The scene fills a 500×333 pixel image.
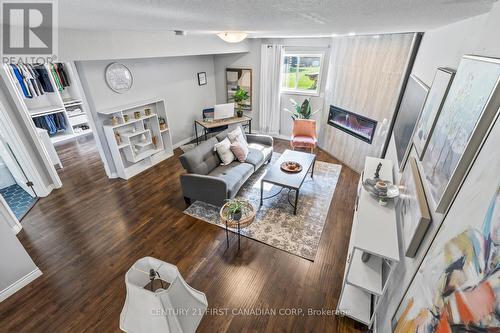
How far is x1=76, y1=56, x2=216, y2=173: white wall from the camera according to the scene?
12.0ft

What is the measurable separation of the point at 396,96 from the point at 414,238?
2.76 m

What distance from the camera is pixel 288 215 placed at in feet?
11.0

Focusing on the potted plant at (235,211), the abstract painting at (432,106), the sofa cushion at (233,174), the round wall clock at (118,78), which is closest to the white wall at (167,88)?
the round wall clock at (118,78)

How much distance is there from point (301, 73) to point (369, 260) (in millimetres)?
4604

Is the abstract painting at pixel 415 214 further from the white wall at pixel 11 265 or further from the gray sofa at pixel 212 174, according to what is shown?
the white wall at pixel 11 265

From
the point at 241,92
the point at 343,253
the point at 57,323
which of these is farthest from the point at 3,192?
the point at 343,253

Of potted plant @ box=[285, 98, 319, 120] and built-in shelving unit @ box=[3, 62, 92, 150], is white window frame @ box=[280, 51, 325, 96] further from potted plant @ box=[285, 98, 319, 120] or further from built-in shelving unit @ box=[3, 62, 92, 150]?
built-in shelving unit @ box=[3, 62, 92, 150]

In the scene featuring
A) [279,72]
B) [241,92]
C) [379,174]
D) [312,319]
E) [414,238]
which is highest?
[279,72]

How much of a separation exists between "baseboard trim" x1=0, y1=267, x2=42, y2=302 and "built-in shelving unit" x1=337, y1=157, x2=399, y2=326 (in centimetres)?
325

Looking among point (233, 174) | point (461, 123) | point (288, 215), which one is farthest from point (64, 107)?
point (461, 123)

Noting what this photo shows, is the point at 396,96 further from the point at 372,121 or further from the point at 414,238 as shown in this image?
the point at 414,238

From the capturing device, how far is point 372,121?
12.6ft

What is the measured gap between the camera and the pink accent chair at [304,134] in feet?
15.6

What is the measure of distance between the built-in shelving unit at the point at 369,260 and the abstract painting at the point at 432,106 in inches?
24.6
